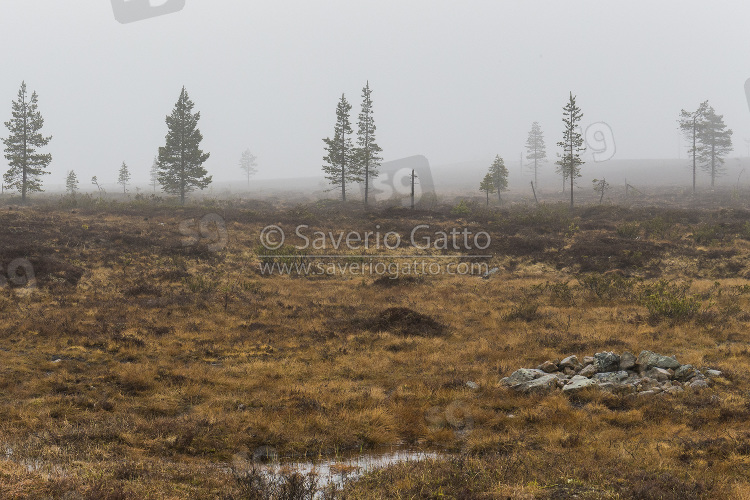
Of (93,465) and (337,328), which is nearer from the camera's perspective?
(93,465)

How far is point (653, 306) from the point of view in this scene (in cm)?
1480

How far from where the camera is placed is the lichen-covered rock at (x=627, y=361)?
10.2 meters

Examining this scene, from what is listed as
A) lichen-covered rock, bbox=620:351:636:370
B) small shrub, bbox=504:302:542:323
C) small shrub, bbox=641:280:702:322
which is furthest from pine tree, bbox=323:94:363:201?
lichen-covered rock, bbox=620:351:636:370

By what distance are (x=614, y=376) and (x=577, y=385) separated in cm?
114

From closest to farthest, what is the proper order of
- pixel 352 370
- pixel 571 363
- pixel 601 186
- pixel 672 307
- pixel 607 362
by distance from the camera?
pixel 607 362 → pixel 571 363 → pixel 352 370 → pixel 672 307 → pixel 601 186

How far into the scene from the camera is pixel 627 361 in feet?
33.8

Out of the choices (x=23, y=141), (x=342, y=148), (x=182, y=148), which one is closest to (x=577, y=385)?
(x=342, y=148)

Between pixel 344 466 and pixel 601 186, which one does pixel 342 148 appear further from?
pixel 344 466

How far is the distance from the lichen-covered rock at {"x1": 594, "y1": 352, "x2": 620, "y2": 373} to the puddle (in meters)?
5.56

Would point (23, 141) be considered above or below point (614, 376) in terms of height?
above

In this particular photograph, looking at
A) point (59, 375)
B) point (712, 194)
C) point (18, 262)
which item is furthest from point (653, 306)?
point (712, 194)

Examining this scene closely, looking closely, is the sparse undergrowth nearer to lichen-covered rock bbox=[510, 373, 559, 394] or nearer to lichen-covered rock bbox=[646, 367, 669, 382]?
A: lichen-covered rock bbox=[510, 373, 559, 394]

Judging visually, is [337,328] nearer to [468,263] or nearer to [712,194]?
[468,263]

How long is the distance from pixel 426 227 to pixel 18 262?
2428 cm
